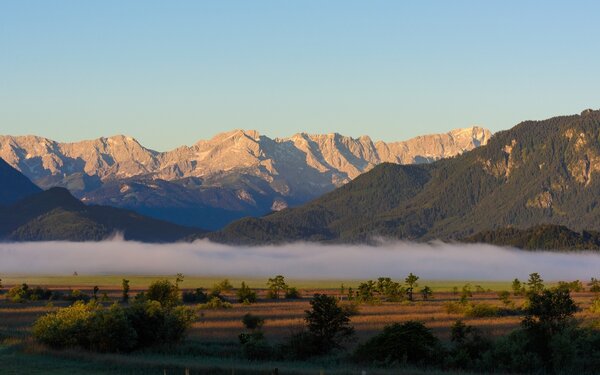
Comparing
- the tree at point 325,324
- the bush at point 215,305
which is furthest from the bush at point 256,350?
the bush at point 215,305

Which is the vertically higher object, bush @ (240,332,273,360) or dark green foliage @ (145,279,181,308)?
dark green foliage @ (145,279,181,308)

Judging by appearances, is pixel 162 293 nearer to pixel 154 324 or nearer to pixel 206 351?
pixel 154 324

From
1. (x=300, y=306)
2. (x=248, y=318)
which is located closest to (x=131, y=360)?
(x=248, y=318)

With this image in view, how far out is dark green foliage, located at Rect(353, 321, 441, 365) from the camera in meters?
72.5

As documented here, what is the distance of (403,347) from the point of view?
2854 inches

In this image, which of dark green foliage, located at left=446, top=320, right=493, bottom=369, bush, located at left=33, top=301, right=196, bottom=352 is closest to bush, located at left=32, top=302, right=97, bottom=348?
bush, located at left=33, top=301, right=196, bottom=352

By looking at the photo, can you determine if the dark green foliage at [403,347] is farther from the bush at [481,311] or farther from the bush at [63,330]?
the bush at [481,311]

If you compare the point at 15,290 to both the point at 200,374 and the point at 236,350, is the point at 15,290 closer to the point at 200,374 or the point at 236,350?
the point at 236,350

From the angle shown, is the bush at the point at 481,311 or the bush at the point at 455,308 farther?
the bush at the point at 455,308

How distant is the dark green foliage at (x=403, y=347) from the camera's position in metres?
72.5

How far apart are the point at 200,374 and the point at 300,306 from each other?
96050 millimetres

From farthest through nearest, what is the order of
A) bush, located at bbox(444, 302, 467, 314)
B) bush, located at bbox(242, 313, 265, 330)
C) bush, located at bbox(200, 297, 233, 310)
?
bush, located at bbox(200, 297, 233, 310), bush, located at bbox(444, 302, 467, 314), bush, located at bbox(242, 313, 265, 330)

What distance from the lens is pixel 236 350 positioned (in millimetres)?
80938

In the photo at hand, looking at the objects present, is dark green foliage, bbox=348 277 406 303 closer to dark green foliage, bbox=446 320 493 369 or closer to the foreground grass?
dark green foliage, bbox=446 320 493 369
